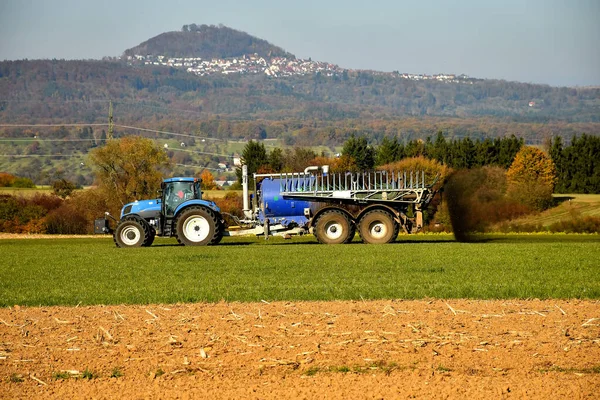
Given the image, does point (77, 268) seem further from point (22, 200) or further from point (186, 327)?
point (22, 200)

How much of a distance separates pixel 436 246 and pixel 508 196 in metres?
3.37

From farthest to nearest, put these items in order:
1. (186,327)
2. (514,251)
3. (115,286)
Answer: (514,251) → (115,286) → (186,327)

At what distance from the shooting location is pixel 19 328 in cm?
1463

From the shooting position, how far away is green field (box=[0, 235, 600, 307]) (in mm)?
17906

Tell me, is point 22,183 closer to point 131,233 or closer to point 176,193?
point 131,233

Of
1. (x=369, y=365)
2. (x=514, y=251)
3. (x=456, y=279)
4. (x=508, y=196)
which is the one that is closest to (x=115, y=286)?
(x=456, y=279)

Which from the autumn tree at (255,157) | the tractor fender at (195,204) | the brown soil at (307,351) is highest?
the brown soil at (307,351)

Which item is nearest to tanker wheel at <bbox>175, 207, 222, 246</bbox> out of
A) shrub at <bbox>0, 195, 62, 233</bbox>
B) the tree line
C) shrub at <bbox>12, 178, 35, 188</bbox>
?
shrub at <bbox>0, 195, 62, 233</bbox>

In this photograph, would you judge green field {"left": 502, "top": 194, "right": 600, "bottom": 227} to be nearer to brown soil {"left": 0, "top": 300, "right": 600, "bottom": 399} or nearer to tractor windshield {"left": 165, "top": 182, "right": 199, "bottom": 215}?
tractor windshield {"left": 165, "top": 182, "right": 199, "bottom": 215}

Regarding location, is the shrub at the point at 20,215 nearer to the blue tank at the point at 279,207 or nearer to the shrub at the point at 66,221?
the shrub at the point at 66,221

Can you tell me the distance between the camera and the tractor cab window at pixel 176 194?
34.1 metres

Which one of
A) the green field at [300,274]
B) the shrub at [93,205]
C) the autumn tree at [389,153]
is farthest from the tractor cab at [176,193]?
the autumn tree at [389,153]

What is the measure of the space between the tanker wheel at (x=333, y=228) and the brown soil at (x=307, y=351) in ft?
59.3

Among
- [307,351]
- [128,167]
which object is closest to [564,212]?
[307,351]
